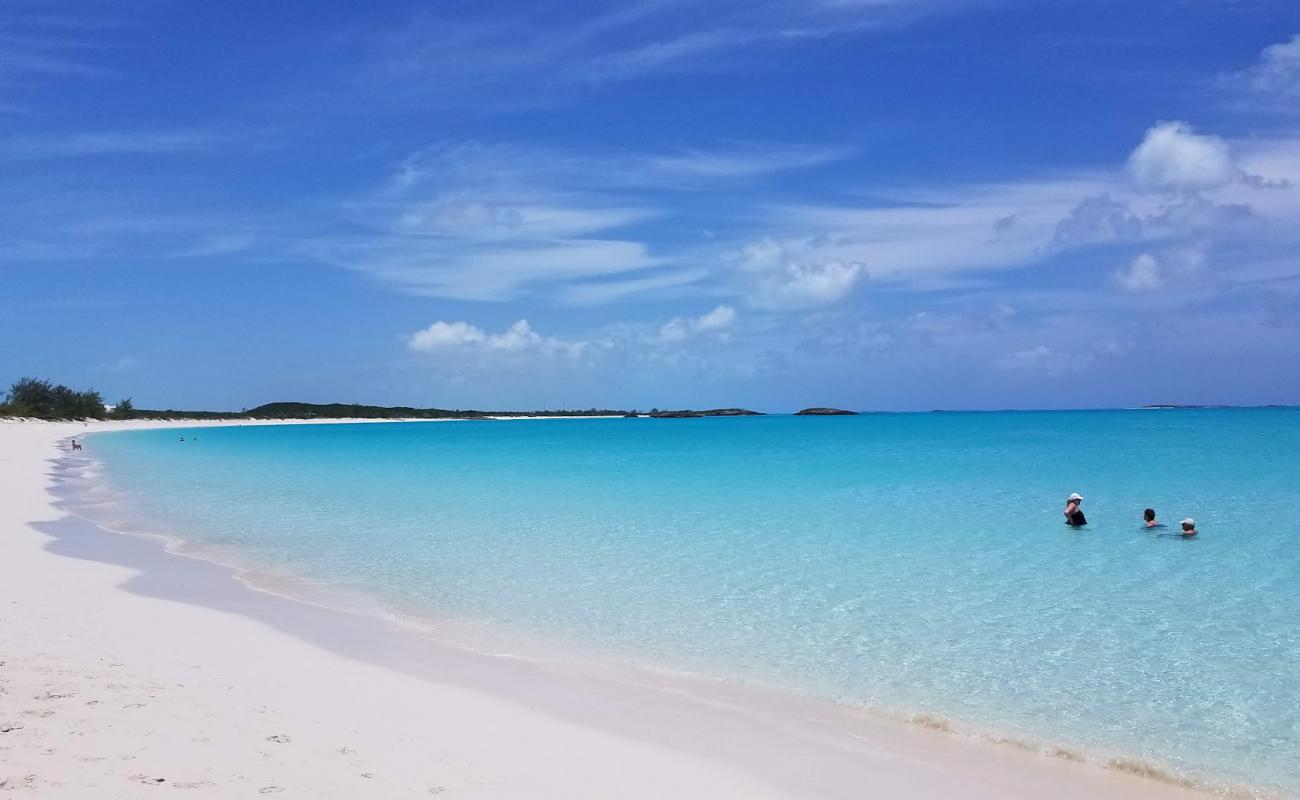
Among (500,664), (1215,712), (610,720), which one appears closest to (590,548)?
(500,664)

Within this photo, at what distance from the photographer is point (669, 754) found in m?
Answer: 6.26

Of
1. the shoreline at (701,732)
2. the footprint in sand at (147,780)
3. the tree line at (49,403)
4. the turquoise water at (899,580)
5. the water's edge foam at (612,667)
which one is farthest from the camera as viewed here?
the tree line at (49,403)

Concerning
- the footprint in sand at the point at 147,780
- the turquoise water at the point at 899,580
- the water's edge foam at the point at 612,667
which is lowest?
the water's edge foam at the point at 612,667

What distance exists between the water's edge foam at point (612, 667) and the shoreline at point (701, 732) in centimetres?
4

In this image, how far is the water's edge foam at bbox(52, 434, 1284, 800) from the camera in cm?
629

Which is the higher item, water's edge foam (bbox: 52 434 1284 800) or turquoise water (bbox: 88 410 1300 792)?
turquoise water (bbox: 88 410 1300 792)

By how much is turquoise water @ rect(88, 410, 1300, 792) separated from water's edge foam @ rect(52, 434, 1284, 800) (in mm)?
168

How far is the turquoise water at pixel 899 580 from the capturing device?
7.63 m

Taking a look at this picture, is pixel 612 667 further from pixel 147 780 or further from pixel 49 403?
pixel 49 403

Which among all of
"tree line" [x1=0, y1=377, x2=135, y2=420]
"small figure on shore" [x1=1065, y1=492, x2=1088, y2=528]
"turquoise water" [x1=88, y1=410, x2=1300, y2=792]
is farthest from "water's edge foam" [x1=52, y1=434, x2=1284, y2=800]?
"tree line" [x1=0, y1=377, x2=135, y2=420]

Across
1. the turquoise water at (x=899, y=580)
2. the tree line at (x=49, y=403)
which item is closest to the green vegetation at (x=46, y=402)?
the tree line at (x=49, y=403)

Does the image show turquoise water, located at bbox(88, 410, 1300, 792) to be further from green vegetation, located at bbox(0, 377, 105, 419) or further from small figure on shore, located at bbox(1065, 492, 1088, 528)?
green vegetation, located at bbox(0, 377, 105, 419)

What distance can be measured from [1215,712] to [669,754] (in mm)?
4649

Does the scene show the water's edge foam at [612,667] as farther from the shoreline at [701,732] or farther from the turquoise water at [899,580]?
the turquoise water at [899,580]
